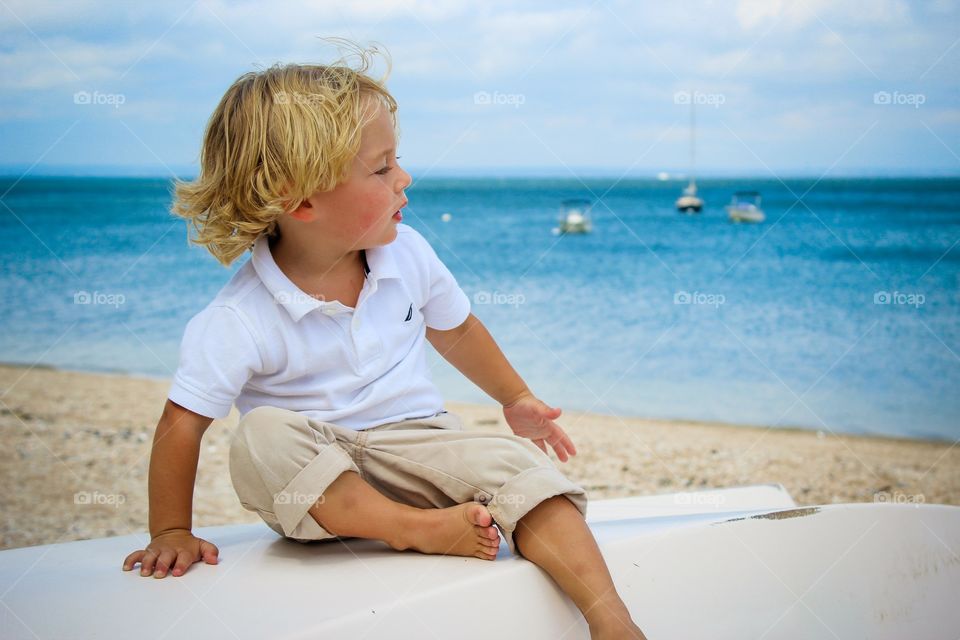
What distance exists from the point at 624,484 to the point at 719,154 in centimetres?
1179

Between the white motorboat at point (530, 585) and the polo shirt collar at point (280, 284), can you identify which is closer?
the white motorboat at point (530, 585)

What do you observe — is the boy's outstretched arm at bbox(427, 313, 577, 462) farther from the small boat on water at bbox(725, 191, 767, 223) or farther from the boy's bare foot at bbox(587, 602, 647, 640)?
the small boat on water at bbox(725, 191, 767, 223)

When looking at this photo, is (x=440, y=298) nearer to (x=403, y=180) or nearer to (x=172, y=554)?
(x=403, y=180)

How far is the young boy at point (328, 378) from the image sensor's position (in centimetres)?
120

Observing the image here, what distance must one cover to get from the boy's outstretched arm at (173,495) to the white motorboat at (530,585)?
25mm

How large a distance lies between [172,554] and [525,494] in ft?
1.54

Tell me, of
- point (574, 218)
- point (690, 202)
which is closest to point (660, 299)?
point (574, 218)

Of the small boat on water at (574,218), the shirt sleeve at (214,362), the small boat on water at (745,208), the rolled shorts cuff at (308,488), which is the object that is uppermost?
the shirt sleeve at (214,362)

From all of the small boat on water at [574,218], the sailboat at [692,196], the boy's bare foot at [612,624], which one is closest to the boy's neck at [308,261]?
the boy's bare foot at [612,624]

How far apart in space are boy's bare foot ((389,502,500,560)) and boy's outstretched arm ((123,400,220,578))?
266 mm

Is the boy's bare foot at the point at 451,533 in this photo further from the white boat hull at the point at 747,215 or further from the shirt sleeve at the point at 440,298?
the white boat hull at the point at 747,215

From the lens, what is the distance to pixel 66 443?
4.42 m

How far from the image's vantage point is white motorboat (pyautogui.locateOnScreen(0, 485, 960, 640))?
1084mm

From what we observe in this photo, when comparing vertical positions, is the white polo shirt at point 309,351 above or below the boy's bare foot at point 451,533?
above
